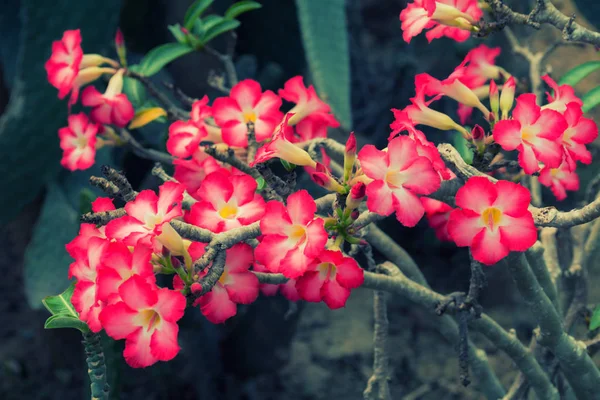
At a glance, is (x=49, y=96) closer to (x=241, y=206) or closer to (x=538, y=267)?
(x=241, y=206)

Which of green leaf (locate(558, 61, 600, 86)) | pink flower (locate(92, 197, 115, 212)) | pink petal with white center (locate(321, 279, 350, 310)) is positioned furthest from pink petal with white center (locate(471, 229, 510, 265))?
green leaf (locate(558, 61, 600, 86))

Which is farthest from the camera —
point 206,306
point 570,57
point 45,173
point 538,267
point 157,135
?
point 570,57

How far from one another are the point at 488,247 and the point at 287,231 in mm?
166

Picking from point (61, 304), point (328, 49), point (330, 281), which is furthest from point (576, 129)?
point (328, 49)

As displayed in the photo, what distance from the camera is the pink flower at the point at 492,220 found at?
1.84ft

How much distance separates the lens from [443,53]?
1941mm

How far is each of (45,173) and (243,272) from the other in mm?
975

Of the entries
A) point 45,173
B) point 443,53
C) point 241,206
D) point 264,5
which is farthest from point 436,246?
point 241,206

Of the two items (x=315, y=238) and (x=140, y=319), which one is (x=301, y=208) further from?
(x=140, y=319)

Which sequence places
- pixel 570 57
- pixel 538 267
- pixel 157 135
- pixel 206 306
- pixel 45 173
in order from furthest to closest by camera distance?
1. pixel 570 57
2. pixel 45 173
3. pixel 157 135
4. pixel 538 267
5. pixel 206 306

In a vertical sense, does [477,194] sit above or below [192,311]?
above

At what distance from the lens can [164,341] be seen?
532 millimetres

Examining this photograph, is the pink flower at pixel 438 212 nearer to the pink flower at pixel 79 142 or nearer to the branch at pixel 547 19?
the branch at pixel 547 19

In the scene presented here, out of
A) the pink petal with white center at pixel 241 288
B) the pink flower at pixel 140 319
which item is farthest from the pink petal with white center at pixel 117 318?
the pink petal with white center at pixel 241 288
